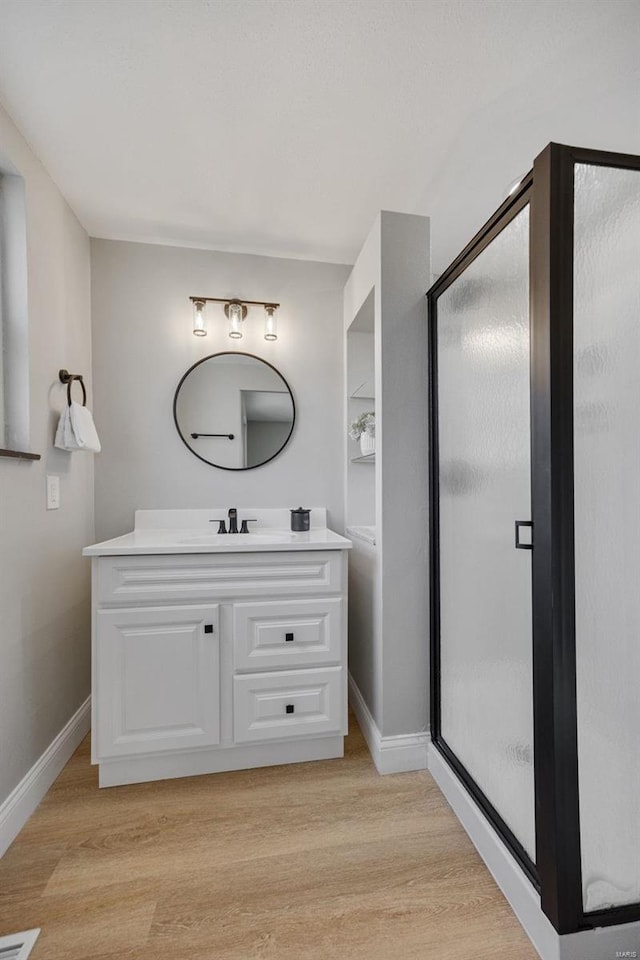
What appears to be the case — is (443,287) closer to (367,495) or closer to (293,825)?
(367,495)

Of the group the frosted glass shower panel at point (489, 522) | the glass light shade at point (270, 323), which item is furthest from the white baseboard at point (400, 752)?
the glass light shade at point (270, 323)

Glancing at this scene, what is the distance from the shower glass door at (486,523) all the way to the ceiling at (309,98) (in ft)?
1.76

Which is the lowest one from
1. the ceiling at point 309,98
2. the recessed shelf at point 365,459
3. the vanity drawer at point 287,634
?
the vanity drawer at point 287,634

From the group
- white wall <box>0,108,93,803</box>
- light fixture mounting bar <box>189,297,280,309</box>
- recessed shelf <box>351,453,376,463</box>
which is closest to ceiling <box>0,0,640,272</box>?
white wall <box>0,108,93,803</box>

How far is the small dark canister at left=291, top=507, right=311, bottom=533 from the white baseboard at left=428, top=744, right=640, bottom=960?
125 centimetres

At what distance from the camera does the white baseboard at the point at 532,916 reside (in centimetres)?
100

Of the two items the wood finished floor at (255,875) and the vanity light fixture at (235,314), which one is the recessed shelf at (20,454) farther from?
the wood finished floor at (255,875)

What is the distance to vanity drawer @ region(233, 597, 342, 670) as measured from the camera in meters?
1.75

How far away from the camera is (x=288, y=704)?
69.4 inches

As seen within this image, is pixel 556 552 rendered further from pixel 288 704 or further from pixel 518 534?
pixel 288 704

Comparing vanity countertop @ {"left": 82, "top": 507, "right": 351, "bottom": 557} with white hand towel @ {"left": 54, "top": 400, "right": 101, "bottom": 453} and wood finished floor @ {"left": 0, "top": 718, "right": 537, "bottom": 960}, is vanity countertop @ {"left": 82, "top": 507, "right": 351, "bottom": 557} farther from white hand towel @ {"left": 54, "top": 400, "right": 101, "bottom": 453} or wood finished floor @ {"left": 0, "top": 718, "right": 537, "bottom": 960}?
wood finished floor @ {"left": 0, "top": 718, "right": 537, "bottom": 960}

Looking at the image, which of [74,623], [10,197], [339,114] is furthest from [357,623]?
[10,197]

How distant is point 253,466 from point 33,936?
182cm

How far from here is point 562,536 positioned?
3.29 ft
